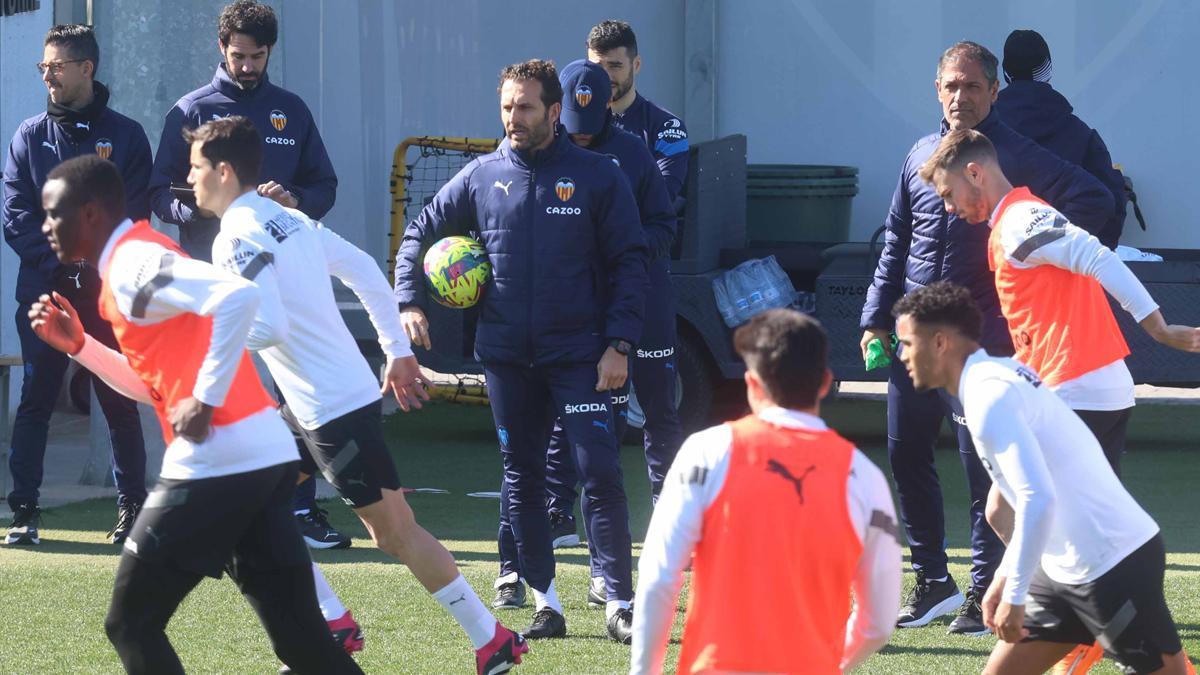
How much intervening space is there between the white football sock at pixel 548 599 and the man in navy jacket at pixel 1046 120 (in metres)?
2.39

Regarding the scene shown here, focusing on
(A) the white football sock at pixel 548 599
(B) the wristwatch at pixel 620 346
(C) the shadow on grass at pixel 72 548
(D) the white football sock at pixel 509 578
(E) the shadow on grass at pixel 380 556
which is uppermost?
(B) the wristwatch at pixel 620 346

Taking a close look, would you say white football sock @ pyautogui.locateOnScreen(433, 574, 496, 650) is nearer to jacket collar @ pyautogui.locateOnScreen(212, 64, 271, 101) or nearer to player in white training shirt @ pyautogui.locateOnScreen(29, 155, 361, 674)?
player in white training shirt @ pyautogui.locateOnScreen(29, 155, 361, 674)

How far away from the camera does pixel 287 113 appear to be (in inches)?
307

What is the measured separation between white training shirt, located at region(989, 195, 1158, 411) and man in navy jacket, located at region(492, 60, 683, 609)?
62.4 inches

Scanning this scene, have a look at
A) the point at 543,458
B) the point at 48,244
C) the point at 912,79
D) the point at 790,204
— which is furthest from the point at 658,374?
the point at 912,79

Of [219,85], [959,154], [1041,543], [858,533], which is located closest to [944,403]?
[959,154]

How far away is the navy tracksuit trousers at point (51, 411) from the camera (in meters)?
7.98

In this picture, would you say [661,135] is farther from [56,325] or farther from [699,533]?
[699,533]

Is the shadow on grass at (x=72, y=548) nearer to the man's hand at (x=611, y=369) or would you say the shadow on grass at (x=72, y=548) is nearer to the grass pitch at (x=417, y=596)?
the grass pitch at (x=417, y=596)

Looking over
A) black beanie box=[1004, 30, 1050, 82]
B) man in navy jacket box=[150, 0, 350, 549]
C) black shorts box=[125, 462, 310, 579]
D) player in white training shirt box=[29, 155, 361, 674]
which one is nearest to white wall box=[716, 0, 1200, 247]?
black beanie box=[1004, 30, 1050, 82]

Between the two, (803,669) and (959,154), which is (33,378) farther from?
(803,669)

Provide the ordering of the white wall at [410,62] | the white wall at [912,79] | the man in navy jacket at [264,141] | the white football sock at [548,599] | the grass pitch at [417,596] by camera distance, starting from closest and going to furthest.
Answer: the grass pitch at [417,596] < the white football sock at [548,599] < the man in navy jacket at [264,141] < the white wall at [410,62] < the white wall at [912,79]

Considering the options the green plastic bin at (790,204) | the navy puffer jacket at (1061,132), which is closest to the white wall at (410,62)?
the green plastic bin at (790,204)

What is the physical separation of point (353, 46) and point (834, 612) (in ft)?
28.1
